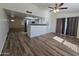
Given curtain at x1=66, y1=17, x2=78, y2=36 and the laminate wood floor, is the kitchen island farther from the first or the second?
curtain at x1=66, y1=17, x2=78, y2=36

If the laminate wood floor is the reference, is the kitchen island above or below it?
above

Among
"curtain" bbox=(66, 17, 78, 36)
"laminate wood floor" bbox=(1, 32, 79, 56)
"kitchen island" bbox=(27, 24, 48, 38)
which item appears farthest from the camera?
"kitchen island" bbox=(27, 24, 48, 38)

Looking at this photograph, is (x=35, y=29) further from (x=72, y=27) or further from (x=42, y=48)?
(x=72, y=27)

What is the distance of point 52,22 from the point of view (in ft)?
10.3

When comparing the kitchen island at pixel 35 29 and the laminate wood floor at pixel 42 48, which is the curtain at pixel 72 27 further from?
the kitchen island at pixel 35 29

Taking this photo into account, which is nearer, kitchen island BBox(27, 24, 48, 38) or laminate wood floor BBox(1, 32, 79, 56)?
laminate wood floor BBox(1, 32, 79, 56)

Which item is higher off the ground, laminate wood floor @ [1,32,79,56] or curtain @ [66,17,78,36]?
curtain @ [66,17,78,36]

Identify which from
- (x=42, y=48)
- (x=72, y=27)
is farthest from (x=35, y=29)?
(x=72, y=27)

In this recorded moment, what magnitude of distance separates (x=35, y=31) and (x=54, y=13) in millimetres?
2588

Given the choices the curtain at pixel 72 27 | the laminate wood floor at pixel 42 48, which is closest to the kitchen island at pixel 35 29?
the laminate wood floor at pixel 42 48

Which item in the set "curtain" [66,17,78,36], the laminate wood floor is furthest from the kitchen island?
"curtain" [66,17,78,36]

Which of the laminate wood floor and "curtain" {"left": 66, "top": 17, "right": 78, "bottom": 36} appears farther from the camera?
Answer: "curtain" {"left": 66, "top": 17, "right": 78, "bottom": 36}

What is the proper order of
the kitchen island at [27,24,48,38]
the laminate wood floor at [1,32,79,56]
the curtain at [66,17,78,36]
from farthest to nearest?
the kitchen island at [27,24,48,38], the curtain at [66,17,78,36], the laminate wood floor at [1,32,79,56]

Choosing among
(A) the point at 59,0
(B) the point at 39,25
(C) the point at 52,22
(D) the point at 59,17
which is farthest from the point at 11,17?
(A) the point at 59,0
